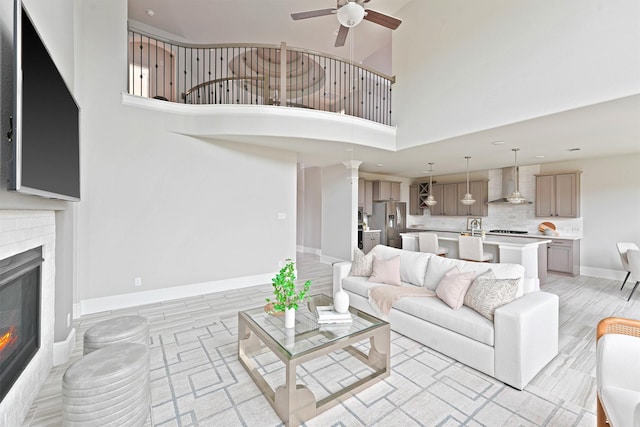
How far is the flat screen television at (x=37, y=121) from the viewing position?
1258mm

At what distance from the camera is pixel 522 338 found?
6.86ft

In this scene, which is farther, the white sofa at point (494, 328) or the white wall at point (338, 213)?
the white wall at point (338, 213)

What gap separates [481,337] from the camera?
2.31 m

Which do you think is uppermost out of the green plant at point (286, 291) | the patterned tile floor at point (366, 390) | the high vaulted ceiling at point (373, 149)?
the high vaulted ceiling at point (373, 149)

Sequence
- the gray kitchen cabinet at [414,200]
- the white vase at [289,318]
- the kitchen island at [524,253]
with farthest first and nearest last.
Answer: the gray kitchen cabinet at [414,200] → the kitchen island at [524,253] → the white vase at [289,318]

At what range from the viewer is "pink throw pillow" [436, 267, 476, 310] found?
264 cm

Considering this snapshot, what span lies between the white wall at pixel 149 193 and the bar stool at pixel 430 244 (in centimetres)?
312

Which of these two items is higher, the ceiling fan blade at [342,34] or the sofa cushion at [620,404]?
the ceiling fan blade at [342,34]

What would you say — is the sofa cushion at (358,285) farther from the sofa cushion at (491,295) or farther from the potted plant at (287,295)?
the potted plant at (287,295)

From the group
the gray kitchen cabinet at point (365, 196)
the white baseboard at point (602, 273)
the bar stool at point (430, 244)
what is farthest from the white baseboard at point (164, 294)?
the white baseboard at point (602, 273)

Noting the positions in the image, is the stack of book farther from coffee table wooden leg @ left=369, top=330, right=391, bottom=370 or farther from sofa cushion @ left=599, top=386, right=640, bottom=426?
sofa cushion @ left=599, top=386, right=640, bottom=426

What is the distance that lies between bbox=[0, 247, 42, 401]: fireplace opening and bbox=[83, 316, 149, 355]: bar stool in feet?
1.14

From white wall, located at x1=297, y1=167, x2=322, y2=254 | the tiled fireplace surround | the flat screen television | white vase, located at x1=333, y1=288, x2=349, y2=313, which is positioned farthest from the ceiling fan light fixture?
white wall, located at x1=297, y1=167, x2=322, y2=254

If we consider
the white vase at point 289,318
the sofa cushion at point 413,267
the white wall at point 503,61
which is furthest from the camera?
the sofa cushion at point 413,267
